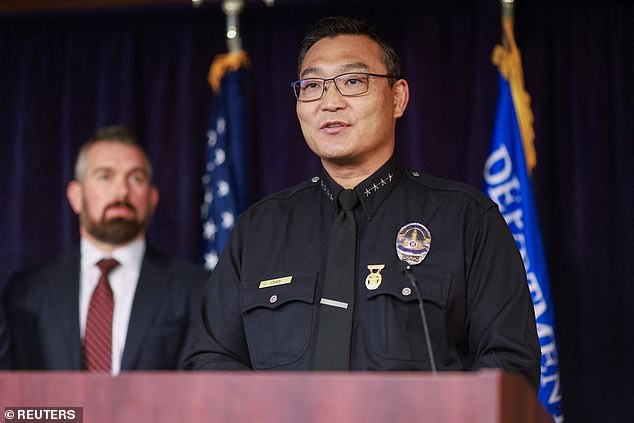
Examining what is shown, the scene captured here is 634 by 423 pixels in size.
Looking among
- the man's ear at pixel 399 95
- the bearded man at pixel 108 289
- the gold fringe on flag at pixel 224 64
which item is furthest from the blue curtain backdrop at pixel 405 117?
the man's ear at pixel 399 95

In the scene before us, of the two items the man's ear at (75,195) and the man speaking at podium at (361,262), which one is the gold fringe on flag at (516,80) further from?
the man's ear at (75,195)

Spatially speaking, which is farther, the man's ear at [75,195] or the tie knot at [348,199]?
the man's ear at [75,195]

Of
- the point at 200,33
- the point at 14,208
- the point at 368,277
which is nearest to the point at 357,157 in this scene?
the point at 368,277

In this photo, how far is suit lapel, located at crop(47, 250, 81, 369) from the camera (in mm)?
4543

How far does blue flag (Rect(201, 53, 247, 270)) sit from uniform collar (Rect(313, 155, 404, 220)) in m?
1.83

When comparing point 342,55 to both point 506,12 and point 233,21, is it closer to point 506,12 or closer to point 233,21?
point 506,12

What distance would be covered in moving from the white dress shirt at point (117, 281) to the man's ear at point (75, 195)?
0.18 m

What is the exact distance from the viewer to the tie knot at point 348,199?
299 centimetres

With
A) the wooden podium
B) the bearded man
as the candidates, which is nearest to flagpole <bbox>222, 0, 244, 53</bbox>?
the bearded man

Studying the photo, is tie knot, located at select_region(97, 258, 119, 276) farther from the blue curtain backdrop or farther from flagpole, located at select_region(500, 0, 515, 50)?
flagpole, located at select_region(500, 0, 515, 50)

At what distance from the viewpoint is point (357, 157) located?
300cm

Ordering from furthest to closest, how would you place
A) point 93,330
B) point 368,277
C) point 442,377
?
point 93,330 < point 368,277 < point 442,377

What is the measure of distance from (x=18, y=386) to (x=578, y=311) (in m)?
3.14

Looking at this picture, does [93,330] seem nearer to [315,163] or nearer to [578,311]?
[315,163]
